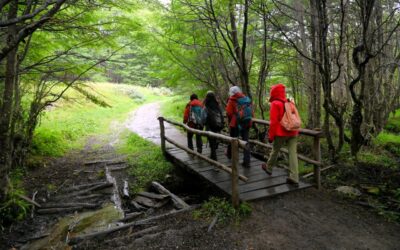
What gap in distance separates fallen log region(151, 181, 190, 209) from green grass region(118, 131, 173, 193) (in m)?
0.40

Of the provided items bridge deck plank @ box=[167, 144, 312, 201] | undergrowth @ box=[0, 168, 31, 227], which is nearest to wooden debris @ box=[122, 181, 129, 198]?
bridge deck plank @ box=[167, 144, 312, 201]

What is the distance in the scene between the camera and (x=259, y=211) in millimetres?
4855

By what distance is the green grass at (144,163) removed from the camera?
8.10 metres

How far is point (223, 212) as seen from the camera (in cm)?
493

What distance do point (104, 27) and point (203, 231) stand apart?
613 centimetres

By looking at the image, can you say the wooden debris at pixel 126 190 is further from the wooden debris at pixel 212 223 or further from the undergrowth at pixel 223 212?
the wooden debris at pixel 212 223

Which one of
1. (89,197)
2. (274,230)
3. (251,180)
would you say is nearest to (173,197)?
(251,180)

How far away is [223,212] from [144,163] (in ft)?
15.8

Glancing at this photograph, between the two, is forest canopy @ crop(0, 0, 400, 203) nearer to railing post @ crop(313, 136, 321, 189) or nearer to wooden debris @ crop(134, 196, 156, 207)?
railing post @ crop(313, 136, 321, 189)

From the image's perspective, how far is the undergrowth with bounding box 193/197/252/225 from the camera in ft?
15.5

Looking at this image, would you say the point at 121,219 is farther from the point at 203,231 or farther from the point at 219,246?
the point at 219,246

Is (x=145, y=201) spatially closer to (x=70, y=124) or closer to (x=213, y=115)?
(x=213, y=115)

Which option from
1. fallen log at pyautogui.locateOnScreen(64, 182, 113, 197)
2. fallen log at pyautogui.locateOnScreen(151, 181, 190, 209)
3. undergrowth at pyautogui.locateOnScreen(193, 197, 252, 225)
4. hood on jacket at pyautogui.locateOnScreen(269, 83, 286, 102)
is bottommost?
fallen log at pyautogui.locateOnScreen(151, 181, 190, 209)

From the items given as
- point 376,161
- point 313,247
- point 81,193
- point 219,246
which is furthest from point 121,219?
point 376,161
